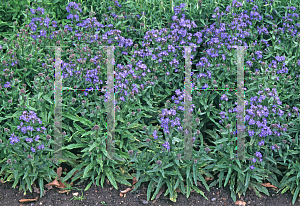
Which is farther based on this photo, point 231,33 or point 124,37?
point 124,37

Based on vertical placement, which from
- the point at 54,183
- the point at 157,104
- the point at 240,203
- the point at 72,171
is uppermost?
the point at 157,104

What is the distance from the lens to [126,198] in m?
4.67

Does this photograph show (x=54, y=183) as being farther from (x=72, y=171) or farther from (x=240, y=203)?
(x=240, y=203)

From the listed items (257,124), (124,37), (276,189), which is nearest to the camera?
(257,124)

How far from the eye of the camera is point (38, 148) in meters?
4.52

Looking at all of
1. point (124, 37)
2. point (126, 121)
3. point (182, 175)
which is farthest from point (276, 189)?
point (124, 37)

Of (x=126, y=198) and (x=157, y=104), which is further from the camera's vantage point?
(x=157, y=104)

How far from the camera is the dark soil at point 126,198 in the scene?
15.1 ft

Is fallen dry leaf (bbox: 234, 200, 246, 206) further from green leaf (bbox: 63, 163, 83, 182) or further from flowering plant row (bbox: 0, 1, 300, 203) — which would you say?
green leaf (bbox: 63, 163, 83, 182)

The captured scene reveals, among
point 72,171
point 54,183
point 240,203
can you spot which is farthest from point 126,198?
point 240,203

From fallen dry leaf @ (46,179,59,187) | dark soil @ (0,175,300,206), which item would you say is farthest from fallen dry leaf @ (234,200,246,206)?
fallen dry leaf @ (46,179,59,187)

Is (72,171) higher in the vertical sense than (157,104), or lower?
lower

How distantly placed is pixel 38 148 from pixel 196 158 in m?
1.89

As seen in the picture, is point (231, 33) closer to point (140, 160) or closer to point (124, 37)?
point (124, 37)
